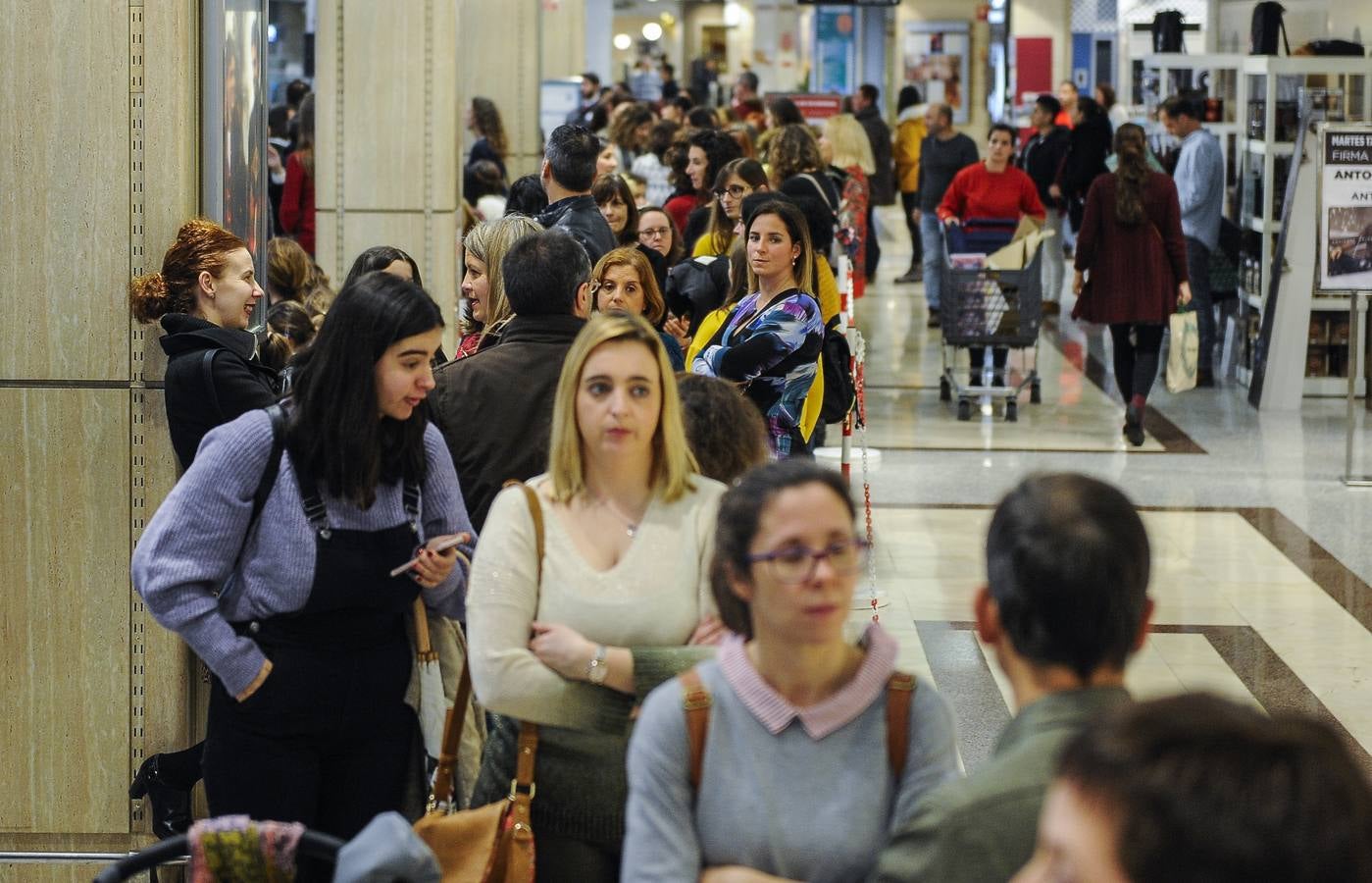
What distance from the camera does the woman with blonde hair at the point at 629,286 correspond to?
5.61 m

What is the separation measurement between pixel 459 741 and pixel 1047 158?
14.8 metres

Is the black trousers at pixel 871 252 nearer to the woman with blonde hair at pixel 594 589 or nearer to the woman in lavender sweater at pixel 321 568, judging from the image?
the woman in lavender sweater at pixel 321 568

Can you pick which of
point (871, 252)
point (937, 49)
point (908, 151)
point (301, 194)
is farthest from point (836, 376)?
point (937, 49)

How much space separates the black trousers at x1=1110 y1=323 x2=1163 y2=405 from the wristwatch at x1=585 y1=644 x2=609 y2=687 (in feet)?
27.0

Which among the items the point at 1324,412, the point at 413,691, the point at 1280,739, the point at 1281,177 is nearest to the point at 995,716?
the point at 413,691

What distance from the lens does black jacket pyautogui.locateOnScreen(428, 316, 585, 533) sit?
13.5ft

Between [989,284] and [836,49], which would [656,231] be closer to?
[989,284]

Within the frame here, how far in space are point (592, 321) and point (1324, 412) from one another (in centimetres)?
956

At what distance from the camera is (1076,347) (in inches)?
581

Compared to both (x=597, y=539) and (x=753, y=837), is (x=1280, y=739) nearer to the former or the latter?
(x=753, y=837)

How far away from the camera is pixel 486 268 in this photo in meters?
5.39

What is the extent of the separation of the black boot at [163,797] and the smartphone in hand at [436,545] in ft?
4.22

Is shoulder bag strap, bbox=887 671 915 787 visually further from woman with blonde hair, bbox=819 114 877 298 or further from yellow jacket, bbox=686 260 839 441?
woman with blonde hair, bbox=819 114 877 298

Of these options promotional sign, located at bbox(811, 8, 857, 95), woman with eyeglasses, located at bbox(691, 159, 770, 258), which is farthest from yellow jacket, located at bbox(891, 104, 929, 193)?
promotional sign, located at bbox(811, 8, 857, 95)
